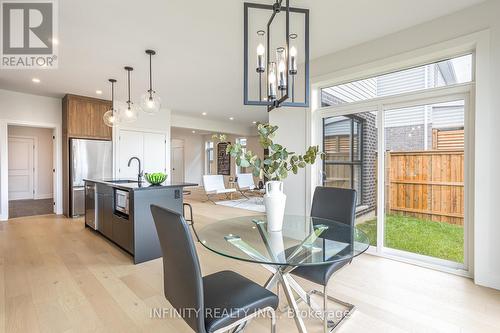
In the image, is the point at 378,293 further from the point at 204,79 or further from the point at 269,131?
the point at 204,79

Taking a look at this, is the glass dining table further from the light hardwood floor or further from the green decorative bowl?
the green decorative bowl

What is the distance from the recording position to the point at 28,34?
→ 286cm

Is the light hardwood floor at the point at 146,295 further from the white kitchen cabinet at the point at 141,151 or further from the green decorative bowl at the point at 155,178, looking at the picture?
the white kitchen cabinet at the point at 141,151

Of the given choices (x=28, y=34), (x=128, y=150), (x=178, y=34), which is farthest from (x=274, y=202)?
(x=128, y=150)

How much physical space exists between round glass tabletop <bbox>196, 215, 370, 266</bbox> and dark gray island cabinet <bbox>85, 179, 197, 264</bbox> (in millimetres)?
1308

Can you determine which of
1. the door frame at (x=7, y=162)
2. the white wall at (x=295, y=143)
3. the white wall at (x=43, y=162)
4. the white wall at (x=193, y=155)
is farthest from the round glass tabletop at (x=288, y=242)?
the white wall at (x=193, y=155)

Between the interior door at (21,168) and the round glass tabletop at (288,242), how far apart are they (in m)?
8.84

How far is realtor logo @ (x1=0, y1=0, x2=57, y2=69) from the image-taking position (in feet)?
8.02

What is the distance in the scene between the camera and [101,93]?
533cm

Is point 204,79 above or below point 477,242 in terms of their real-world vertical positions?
above

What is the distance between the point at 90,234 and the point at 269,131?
3.86 metres

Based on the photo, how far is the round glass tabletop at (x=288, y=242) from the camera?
1.42m

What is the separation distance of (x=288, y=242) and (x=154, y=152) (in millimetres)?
5857

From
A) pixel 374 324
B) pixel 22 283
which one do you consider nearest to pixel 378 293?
pixel 374 324
